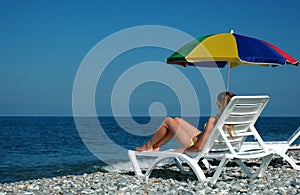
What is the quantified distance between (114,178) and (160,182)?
0.95m

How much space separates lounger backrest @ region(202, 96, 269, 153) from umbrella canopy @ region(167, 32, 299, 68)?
2.20ft

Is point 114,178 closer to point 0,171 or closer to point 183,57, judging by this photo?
point 183,57

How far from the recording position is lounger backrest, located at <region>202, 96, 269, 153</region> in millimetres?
6023

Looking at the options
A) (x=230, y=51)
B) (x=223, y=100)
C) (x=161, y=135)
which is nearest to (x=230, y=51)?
(x=230, y=51)

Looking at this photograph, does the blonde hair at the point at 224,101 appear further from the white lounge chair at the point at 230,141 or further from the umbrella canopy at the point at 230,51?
the umbrella canopy at the point at 230,51

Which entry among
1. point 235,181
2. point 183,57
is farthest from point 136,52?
point 235,181

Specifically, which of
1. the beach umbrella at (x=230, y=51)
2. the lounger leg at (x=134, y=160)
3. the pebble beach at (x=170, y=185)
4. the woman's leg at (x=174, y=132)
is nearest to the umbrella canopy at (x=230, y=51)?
the beach umbrella at (x=230, y=51)

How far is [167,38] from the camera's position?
8859mm

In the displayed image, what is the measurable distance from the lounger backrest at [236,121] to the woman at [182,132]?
0.22 m

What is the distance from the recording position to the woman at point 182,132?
6469 mm

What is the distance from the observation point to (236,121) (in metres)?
6.27

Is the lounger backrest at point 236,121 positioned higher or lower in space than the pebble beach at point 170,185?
higher

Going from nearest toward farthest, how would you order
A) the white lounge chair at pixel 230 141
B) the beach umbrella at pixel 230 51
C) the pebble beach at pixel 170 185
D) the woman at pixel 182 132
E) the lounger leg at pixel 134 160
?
the pebble beach at pixel 170 185 → the white lounge chair at pixel 230 141 → the woman at pixel 182 132 → the beach umbrella at pixel 230 51 → the lounger leg at pixel 134 160

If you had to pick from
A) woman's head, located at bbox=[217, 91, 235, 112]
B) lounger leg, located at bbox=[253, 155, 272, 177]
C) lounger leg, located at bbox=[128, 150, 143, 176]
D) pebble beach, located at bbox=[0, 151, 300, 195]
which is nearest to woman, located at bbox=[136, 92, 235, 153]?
woman's head, located at bbox=[217, 91, 235, 112]
